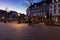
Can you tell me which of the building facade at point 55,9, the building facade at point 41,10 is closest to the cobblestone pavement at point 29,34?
the building facade at point 55,9

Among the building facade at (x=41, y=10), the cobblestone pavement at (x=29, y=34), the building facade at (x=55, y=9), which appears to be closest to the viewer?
the cobblestone pavement at (x=29, y=34)

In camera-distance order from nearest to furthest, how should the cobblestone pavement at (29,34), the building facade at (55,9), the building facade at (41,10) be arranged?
the cobblestone pavement at (29,34) → the building facade at (55,9) → the building facade at (41,10)

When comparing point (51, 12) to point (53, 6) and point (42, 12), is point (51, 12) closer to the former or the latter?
point (53, 6)

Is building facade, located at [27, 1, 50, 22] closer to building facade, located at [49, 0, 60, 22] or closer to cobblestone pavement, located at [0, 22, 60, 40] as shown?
building facade, located at [49, 0, 60, 22]

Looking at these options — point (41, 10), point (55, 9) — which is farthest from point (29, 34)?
point (41, 10)

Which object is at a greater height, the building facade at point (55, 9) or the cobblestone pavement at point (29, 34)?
the building facade at point (55, 9)

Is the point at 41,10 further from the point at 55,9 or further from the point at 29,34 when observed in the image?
the point at 29,34

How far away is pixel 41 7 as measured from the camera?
225 ft

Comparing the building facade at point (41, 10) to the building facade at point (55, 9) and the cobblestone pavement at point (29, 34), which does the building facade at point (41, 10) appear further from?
the cobblestone pavement at point (29, 34)

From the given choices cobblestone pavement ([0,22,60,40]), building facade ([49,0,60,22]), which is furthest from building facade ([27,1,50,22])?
cobblestone pavement ([0,22,60,40])

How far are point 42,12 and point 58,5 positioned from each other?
1654 centimetres

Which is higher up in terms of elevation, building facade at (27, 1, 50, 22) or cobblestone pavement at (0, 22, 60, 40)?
building facade at (27, 1, 50, 22)

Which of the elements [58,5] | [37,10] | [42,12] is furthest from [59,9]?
[37,10]

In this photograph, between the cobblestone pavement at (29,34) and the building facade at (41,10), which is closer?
the cobblestone pavement at (29,34)
